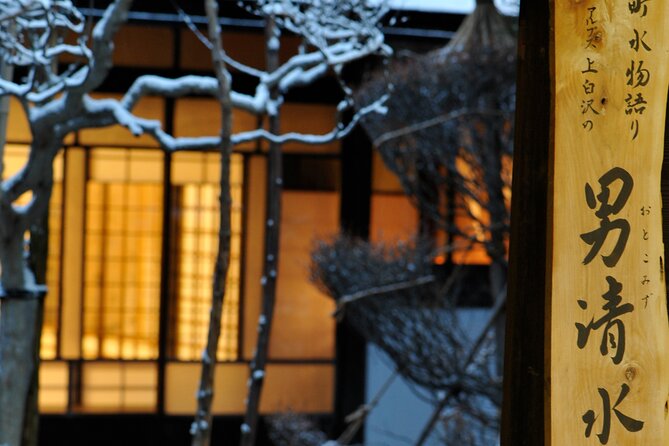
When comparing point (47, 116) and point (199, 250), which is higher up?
point (47, 116)

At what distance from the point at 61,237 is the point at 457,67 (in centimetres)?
460

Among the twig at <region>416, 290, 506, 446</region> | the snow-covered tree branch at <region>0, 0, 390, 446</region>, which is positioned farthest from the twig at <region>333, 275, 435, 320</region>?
the snow-covered tree branch at <region>0, 0, 390, 446</region>

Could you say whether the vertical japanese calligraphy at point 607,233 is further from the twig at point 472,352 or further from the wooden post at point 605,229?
the twig at point 472,352

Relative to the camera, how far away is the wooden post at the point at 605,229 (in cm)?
263

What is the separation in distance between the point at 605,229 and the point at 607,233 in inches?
0.4

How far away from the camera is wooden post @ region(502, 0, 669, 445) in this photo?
263 cm

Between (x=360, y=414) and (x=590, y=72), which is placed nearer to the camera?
(x=590, y=72)

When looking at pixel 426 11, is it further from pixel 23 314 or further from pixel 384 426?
pixel 23 314

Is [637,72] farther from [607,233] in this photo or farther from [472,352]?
[472,352]

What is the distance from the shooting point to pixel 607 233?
2668mm

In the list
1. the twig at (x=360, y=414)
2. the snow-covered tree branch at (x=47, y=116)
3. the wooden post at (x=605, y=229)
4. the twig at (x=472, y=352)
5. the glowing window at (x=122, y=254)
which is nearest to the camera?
the wooden post at (x=605, y=229)

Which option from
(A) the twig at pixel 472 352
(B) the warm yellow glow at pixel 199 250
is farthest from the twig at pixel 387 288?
(B) the warm yellow glow at pixel 199 250

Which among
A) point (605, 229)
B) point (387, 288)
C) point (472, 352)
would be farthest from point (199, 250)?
point (605, 229)

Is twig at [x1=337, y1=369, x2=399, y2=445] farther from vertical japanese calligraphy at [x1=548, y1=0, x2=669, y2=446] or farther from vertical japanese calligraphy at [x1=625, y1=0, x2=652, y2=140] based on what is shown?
vertical japanese calligraphy at [x1=625, y1=0, x2=652, y2=140]
